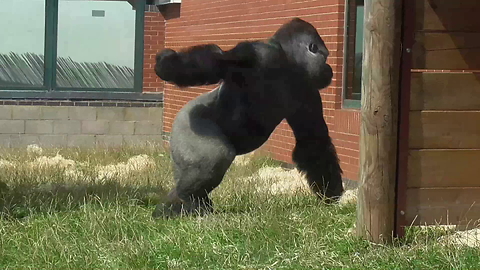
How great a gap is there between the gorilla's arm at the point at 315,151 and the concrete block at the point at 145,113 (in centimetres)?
817

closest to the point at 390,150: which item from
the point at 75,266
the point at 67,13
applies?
the point at 75,266

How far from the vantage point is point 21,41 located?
53.0 feet

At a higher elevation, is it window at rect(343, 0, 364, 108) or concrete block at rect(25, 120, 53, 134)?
window at rect(343, 0, 364, 108)

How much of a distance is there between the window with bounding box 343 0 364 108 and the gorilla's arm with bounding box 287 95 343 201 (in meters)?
2.43

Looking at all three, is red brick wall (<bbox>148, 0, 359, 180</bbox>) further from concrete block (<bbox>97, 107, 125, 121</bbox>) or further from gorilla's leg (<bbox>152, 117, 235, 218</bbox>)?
gorilla's leg (<bbox>152, 117, 235, 218</bbox>)

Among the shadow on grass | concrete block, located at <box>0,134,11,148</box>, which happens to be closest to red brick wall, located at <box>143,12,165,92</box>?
concrete block, located at <box>0,134,11,148</box>

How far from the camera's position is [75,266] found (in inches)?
244

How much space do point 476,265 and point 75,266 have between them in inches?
106

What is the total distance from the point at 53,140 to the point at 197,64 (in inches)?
344

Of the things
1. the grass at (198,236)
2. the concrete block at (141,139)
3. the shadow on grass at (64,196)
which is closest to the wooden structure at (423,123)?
the grass at (198,236)

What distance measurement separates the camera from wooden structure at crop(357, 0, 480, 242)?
670cm

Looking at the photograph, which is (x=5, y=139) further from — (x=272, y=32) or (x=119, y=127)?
(x=272, y=32)

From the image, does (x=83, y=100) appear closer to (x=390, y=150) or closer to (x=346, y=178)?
(x=346, y=178)

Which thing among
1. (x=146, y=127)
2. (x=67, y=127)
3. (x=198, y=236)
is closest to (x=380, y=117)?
(x=198, y=236)
